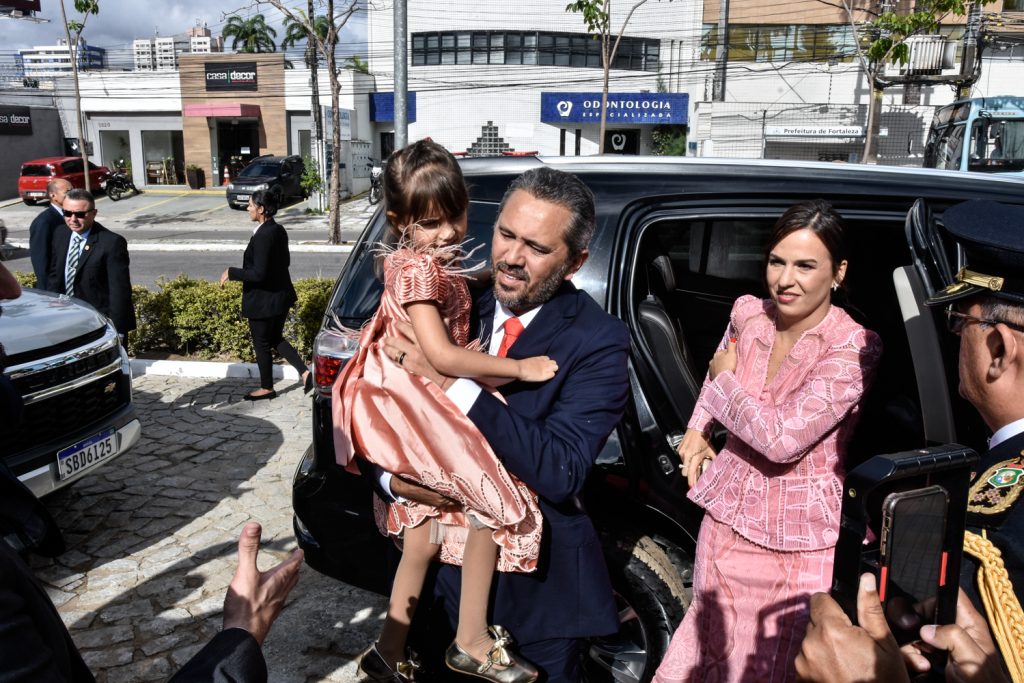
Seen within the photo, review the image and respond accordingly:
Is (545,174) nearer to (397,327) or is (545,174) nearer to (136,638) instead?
(397,327)

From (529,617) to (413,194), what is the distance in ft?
4.20

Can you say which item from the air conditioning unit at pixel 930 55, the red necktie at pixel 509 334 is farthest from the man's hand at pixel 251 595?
the air conditioning unit at pixel 930 55

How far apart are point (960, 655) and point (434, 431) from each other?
3.83 feet

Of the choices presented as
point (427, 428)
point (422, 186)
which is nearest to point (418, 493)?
point (427, 428)

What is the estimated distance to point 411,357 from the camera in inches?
77.7

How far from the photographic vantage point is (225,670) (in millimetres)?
1282

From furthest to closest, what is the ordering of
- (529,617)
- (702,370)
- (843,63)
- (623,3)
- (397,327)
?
(623,3)
(843,63)
(702,370)
(529,617)
(397,327)

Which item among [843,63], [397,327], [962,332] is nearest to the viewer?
[962,332]

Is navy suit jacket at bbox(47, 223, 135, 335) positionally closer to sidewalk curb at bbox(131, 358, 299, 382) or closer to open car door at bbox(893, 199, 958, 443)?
sidewalk curb at bbox(131, 358, 299, 382)

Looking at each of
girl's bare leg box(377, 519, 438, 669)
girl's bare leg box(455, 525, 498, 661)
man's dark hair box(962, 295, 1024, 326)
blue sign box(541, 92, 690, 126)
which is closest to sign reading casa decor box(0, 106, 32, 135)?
blue sign box(541, 92, 690, 126)

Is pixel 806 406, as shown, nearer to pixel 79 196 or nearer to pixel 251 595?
pixel 251 595

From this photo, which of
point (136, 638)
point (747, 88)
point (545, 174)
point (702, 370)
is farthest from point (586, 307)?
point (747, 88)

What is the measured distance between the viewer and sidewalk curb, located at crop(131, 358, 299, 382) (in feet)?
23.9

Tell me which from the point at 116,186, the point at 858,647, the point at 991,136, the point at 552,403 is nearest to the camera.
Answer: the point at 858,647
